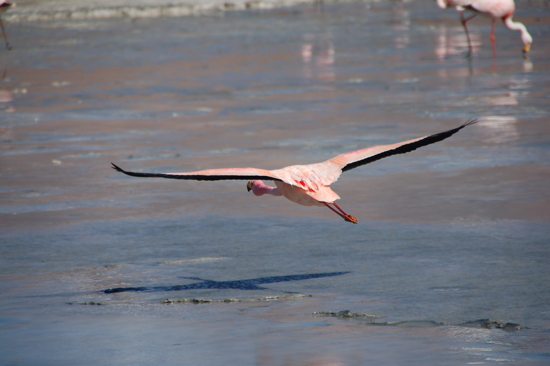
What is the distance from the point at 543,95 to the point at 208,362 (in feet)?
33.1

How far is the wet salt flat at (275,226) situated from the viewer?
4.86 meters

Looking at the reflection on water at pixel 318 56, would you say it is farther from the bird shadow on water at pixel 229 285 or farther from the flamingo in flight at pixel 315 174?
the bird shadow on water at pixel 229 285

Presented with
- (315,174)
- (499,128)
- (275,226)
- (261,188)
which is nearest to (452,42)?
(499,128)

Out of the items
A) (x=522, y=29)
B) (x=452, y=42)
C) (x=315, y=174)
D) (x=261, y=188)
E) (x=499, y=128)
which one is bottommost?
(x=452, y=42)

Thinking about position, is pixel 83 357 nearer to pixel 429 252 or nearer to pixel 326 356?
pixel 326 356

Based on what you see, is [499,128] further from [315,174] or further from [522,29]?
[522,29]

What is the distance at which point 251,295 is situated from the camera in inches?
223

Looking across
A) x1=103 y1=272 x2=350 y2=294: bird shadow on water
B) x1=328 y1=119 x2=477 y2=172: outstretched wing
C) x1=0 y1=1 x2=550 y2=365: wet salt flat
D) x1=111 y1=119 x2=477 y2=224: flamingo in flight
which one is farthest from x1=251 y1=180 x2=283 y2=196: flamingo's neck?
x1=103 y1=272 x2=350 y2=294: bird shadow on water

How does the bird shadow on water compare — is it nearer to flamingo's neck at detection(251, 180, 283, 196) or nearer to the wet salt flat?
the wet salt flat

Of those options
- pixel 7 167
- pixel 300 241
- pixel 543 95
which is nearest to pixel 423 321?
pixel 300 241

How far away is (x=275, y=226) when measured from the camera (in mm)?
7426

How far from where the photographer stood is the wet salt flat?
4859 millimetres

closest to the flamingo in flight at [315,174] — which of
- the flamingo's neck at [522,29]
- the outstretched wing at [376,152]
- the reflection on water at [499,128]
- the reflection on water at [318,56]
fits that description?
the outstretched wing at [376,152]

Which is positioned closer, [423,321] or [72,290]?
[423,321]
